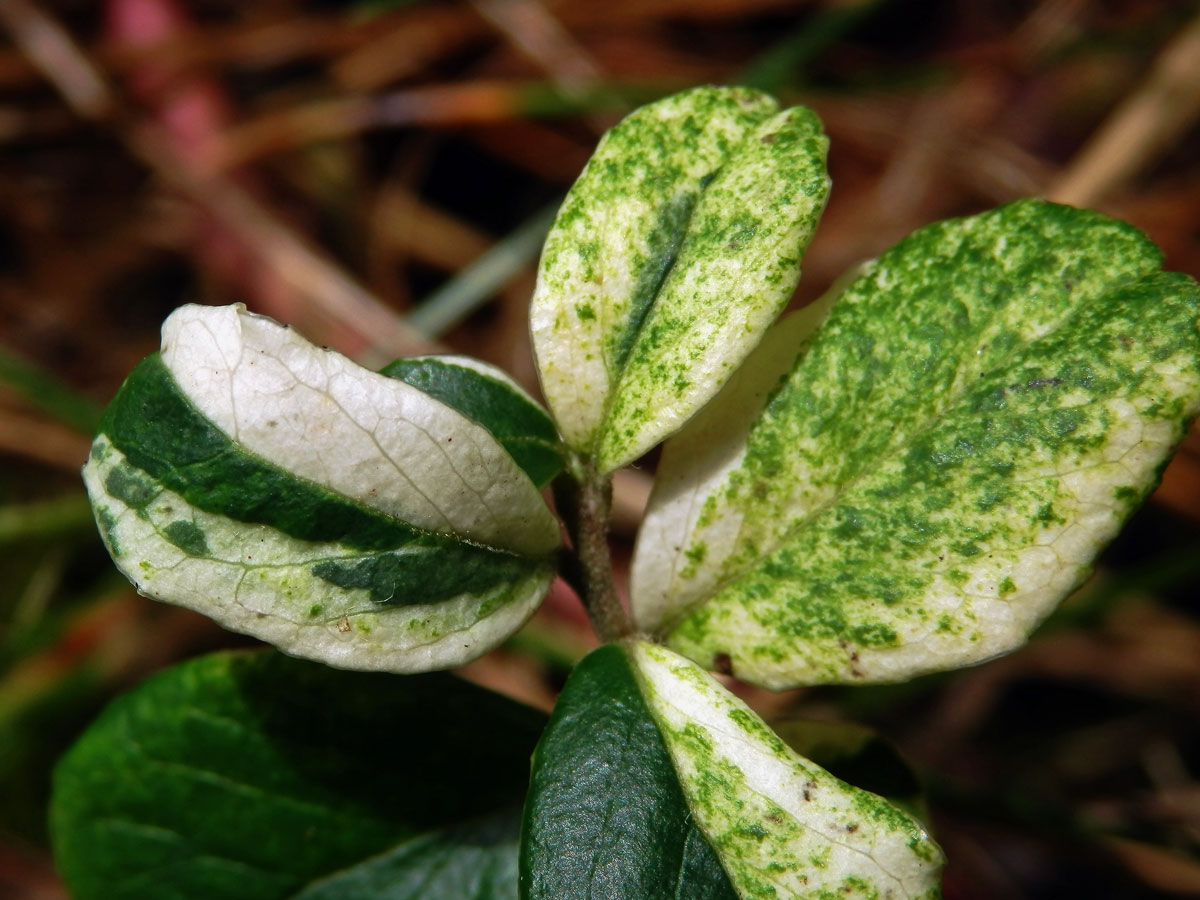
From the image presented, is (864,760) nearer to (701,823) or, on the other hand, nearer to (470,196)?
(701,823)

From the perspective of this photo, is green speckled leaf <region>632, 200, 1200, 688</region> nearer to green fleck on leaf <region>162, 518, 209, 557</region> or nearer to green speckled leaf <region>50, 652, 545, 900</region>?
green speckled leaf <region>50, 652, 545, 900</region>

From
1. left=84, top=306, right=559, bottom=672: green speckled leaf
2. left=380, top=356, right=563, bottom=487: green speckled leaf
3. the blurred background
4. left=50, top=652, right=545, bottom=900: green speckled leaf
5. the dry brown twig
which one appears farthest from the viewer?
the dry brown twig

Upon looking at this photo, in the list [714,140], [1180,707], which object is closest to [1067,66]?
[1180,707]

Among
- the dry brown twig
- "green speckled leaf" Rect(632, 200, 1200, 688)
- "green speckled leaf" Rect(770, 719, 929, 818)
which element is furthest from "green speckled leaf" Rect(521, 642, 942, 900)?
the dry brown twig

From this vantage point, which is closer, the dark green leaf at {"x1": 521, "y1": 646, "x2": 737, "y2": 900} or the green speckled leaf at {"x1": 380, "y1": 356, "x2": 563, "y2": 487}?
the dark green leaf at {"x1": 521, "y1": 646, "x2": 737, "y2": 900}

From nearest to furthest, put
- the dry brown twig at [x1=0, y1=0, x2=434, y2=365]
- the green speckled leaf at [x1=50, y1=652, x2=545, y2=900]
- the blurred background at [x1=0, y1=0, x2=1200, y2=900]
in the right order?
1. the green speckled leaf at [x1=50, y1=652, x2=545, y2=900]
2. the blurred background at [x1=0, y1=0, x2=1200, y2=900]
3. the dry brown twig at [x1=0, y1=0, x2=434, y2=365]

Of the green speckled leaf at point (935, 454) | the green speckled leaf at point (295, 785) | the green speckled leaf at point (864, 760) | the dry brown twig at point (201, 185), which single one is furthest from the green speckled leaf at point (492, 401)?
the dry brown twig at point (201, 185)
